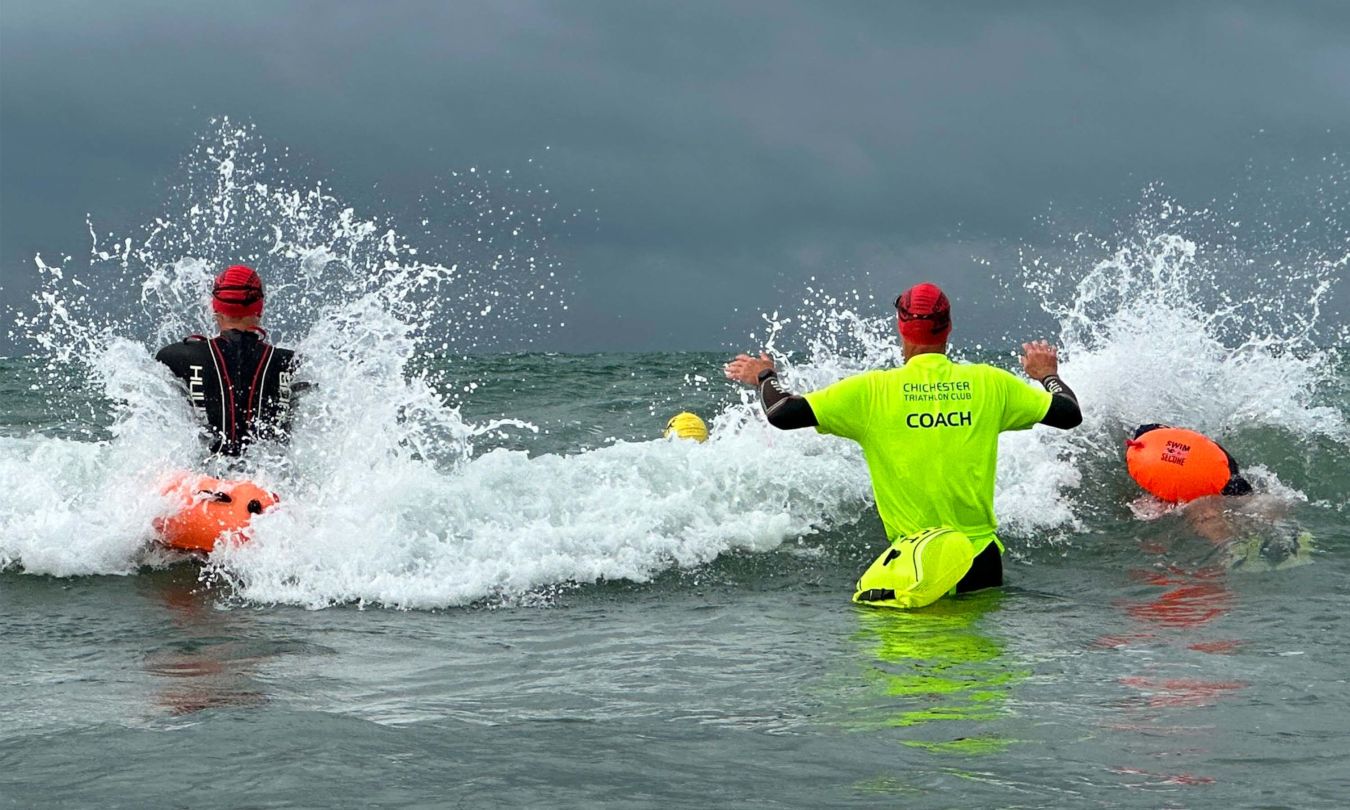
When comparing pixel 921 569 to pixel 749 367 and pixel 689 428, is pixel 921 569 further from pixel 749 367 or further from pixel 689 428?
pixel 689 428

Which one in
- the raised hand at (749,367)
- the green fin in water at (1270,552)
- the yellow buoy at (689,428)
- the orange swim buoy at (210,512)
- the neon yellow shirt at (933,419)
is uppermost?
the yellow buoy at (689,428)

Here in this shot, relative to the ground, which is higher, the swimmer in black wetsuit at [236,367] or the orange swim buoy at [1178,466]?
the swimmer in black wetsuit at [236,367]

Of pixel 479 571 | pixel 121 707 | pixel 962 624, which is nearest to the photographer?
pixel 121 707

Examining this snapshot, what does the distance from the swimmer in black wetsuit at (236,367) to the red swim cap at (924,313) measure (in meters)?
4.08

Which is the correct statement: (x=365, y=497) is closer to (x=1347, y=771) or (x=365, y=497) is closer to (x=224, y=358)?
(x=224, y=358)

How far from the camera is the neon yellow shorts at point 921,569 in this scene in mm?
7105

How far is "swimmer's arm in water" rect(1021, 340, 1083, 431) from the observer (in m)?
7.29

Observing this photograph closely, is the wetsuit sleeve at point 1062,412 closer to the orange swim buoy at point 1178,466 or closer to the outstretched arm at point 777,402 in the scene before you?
the outstretched arm at point 777,402

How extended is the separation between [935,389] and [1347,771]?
10.4ft

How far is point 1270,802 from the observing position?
162 inches

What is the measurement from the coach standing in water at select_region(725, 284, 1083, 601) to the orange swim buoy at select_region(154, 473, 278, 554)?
3540 millimetres

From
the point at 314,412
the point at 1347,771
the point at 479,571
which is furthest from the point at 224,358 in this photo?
the point at 1347,771

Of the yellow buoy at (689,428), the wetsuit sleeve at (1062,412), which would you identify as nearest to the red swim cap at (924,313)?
the wetsuit sleeve at (1062,412)

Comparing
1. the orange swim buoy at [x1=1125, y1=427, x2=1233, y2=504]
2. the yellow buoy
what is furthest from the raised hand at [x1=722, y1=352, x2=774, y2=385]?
the yellow buoy
